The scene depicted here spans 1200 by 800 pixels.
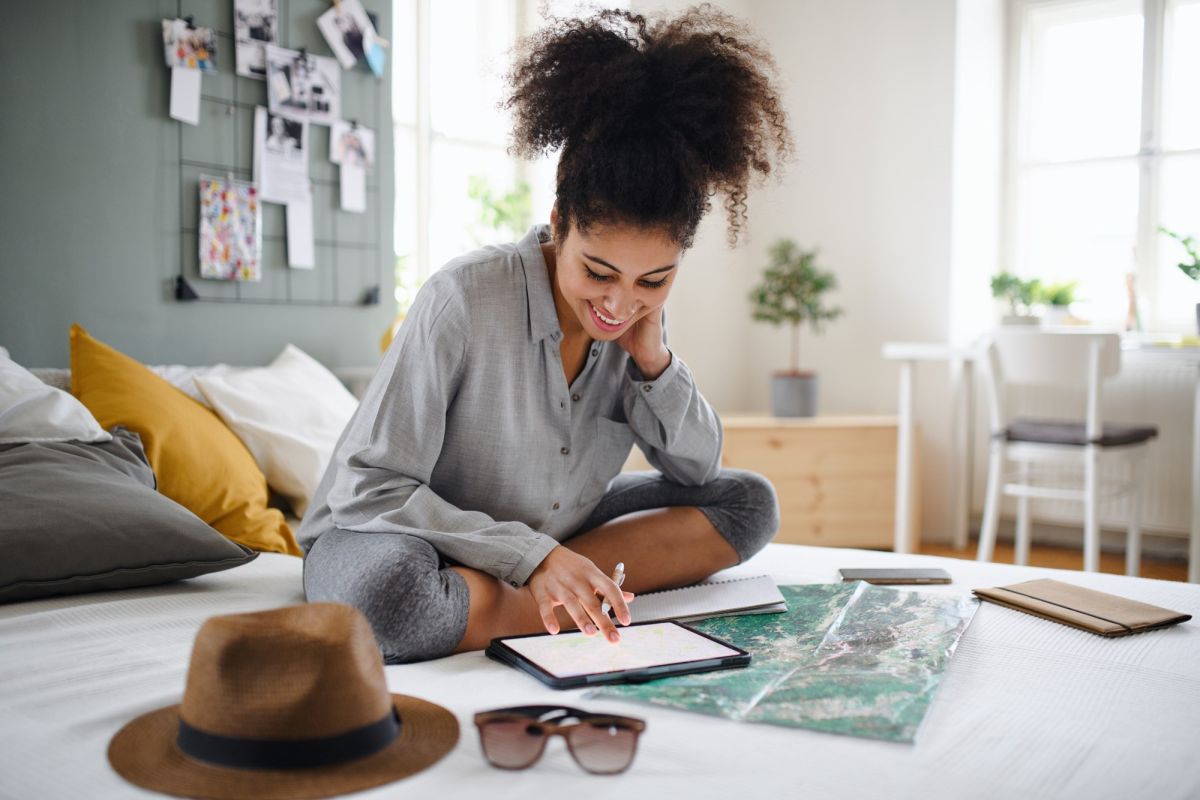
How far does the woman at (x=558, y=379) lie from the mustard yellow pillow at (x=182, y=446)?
0.42m

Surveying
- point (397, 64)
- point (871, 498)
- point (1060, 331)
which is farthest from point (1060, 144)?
point (397, 64)

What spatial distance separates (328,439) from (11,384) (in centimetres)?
63

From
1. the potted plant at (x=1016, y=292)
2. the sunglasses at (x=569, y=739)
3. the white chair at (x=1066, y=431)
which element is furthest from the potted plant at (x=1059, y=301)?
the sunglasses at (x=569, y=739)

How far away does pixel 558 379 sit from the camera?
4.65 ft

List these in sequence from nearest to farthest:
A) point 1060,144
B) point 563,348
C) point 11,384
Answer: point 563,348, point 11,384, point 1060,144

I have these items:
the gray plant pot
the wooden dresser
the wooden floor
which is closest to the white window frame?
the wooden dresser

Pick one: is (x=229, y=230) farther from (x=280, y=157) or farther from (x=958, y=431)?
(x=958, y=431)

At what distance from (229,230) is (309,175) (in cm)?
29

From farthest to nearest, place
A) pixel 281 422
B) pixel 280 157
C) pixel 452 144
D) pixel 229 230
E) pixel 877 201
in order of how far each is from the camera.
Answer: pixel 877 201 → pixel 452 144 → pixel 280 157 → pixel 229 230 → pixel 281 422

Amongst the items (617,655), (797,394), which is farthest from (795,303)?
(617,655)

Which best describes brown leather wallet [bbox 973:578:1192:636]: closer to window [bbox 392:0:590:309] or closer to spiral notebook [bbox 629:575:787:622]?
spiral notebook [bbox 629:575:787:622]

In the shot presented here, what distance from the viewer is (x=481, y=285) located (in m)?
1.37

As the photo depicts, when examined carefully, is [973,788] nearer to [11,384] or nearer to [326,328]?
[11,384]

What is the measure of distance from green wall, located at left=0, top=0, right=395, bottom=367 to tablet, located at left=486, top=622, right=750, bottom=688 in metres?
1.43
